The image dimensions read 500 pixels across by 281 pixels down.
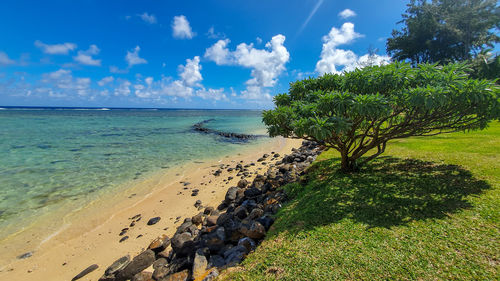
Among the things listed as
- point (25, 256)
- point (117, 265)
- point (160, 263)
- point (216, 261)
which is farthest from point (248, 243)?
point (25, 256)

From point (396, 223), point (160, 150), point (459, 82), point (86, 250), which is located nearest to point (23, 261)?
point (86, 250)

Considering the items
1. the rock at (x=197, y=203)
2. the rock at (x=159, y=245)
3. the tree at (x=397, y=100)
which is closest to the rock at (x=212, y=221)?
the rock at (x=159, y=245)

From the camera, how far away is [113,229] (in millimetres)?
8609

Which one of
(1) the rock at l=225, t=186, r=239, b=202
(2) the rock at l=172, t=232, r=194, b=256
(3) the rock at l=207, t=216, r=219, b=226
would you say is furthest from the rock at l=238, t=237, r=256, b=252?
(1) the rock at l=225, t=186, r=239, b=202

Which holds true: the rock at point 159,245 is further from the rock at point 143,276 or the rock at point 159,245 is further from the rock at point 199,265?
the rock at point 199,265

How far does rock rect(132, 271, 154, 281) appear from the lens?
17.5ft

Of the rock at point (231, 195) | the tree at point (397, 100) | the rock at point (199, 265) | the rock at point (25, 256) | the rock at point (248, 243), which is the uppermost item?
the tree at point (397, 100)

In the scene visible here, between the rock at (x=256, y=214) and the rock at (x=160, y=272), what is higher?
the rock at (x=256, y=214)

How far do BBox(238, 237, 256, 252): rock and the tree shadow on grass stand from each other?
99 cm

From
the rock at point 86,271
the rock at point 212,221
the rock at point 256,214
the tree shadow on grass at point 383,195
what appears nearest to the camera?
the tree shadow on grass at point 383,195

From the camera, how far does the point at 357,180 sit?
7648mm

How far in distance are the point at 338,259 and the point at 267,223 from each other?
231 cm

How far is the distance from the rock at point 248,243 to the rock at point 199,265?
961mm

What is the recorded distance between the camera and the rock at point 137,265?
18.5 feet
